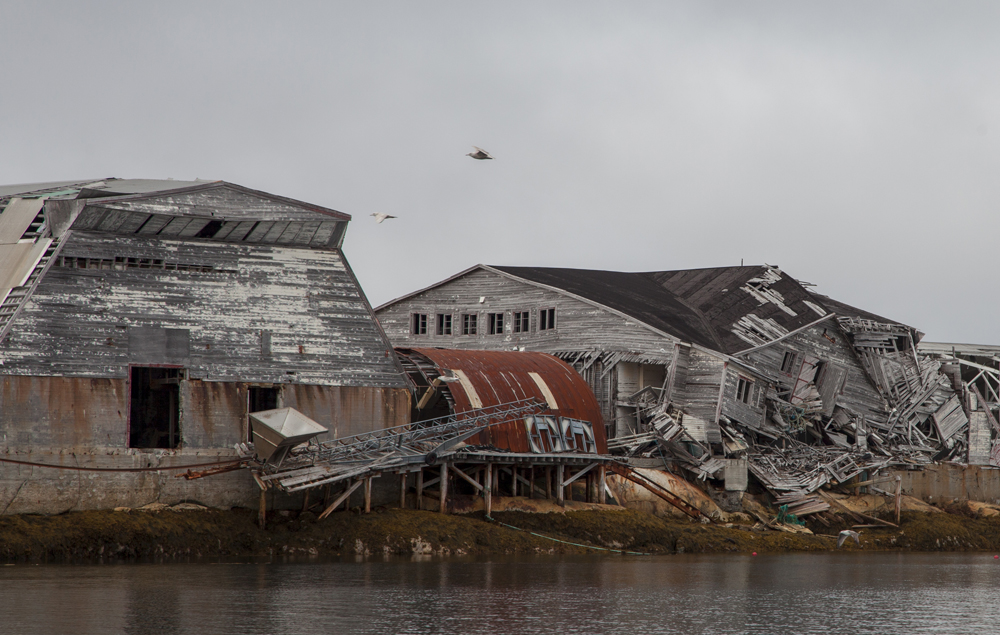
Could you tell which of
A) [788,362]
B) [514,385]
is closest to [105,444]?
[514,385]

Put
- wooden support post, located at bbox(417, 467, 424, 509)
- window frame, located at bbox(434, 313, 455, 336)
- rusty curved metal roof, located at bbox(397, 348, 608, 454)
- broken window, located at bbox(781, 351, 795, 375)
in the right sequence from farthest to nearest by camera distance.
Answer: window frame, located at bbox(434, 313, 455, 336) < broken window, located at bbox(781, 351, 795, 375) < rusty curved metal roof, located at bbox(397, 348, 608, 454) < wooden support post, located at bbox(417, 467, 424, 509)

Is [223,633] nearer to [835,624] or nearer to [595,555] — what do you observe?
[835,624]

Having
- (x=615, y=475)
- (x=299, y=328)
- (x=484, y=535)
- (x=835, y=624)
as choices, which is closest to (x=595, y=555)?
(x=484, y=535)

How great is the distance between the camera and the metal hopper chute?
124ft

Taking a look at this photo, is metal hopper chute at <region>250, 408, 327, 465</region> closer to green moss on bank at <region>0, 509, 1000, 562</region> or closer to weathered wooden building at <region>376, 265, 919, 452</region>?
green moss on bank at <region>0, 509, 1000, 562</region>

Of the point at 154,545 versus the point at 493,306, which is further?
the point at 493,306

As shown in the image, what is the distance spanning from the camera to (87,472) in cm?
3772

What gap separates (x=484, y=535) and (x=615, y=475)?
29.8ft

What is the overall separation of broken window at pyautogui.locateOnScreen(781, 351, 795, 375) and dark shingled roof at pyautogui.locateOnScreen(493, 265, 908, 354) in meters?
1.32

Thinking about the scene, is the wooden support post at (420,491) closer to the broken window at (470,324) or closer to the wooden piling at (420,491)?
the wooden piling at (420,491)

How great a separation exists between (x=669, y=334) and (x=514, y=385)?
8873 millimetres

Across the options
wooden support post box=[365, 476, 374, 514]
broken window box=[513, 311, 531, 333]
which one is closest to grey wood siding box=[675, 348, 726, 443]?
broken window box=[513, 311, 531, 333]

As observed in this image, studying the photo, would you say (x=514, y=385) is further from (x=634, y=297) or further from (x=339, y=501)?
(x=634, y=297)

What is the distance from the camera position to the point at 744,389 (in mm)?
54031
